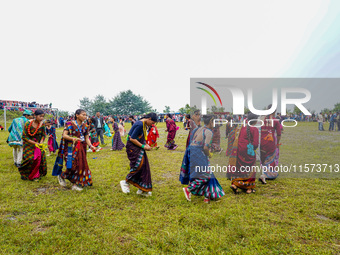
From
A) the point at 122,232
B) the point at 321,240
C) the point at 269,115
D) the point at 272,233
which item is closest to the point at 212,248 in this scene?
the point at 272,233

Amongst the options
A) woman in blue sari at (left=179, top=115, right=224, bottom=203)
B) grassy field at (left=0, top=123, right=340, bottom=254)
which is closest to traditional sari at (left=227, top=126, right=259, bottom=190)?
grassy field at (left=0, top=123, right=340, bottom=254)

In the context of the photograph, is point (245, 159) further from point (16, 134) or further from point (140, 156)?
point (16, 134)

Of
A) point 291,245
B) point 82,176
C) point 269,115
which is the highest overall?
point 269,115

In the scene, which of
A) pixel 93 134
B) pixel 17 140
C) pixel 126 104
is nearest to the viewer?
pixel 17 140

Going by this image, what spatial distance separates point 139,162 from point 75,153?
1466mm

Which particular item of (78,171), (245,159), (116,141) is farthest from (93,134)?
(245,159)

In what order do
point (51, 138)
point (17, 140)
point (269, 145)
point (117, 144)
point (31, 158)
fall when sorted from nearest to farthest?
point (31, 158) → point (269, 145) → point (17, 140) → point (51, 138) → point (117, 144)

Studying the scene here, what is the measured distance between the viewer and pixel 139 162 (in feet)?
13.8

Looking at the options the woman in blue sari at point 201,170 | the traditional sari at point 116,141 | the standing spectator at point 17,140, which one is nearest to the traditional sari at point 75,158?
the standing spectator at point 17,140

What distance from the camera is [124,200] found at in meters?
4.04

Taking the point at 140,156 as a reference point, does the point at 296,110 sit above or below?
above

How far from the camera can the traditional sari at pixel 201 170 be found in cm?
392

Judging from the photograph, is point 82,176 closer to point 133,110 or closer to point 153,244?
point 153,244

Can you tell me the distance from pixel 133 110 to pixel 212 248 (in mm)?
66760
